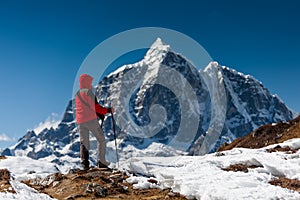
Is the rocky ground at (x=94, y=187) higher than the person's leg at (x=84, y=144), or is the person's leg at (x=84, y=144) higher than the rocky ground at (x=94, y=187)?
the person's leg at (x=84, y=144)

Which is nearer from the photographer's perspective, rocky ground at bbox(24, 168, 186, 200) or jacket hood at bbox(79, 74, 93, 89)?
rocky ground at bbox(24, 168, 186, 200)

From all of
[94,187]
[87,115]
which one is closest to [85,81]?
[87,115]

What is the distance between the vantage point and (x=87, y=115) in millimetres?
17141

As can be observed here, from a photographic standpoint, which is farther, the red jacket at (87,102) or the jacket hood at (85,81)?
the jacket hood at (85,81)

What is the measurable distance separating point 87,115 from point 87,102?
0.59m

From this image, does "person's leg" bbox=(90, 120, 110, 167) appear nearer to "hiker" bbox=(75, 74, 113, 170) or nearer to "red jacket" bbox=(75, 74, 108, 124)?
"hiker" bbox=(75, 74, 113, 170)

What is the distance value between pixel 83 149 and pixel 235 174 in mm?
7706

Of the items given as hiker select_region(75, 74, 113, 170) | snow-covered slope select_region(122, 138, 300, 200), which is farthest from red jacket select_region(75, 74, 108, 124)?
snow-covered slope select_region(122, 138, 300, 200)

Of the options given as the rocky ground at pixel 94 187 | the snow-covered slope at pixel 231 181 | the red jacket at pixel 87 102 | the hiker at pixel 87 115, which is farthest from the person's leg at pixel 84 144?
the snow-covered slope at pixel 231 181

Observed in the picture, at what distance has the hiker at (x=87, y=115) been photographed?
17.0 metres

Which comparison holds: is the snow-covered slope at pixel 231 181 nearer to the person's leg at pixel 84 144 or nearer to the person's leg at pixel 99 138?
the person's leg at pixel 99 138

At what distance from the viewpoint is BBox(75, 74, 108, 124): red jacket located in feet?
55.6

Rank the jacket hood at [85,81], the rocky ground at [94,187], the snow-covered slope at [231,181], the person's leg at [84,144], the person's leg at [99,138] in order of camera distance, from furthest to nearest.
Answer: the person's leg at [84,144], the person's leg at [99,138], the jacket hood at [85,81], the rocky ground at [94,187], the snow-covered slope at [231,181]

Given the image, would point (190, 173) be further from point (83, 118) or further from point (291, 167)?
point (83, 118)
